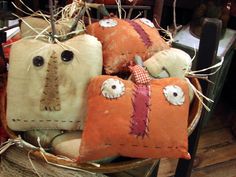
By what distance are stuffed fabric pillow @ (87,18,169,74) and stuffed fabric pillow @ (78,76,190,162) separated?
0.08 meters

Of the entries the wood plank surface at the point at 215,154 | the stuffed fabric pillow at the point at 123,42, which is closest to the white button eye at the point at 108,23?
the stuffed fabric pillow at the point at 123,42

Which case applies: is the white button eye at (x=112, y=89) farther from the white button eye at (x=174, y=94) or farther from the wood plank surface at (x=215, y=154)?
the wood plank surface at (x=215, y=154)

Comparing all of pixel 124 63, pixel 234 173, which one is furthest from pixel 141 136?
pixel 234 173

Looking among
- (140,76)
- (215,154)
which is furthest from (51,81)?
(215,154)

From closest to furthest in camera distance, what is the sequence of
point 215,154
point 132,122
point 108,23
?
1. point 132,122
2. point 108,23
3. point 215,154

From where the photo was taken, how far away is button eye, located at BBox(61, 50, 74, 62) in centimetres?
58

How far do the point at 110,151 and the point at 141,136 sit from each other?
6 cm

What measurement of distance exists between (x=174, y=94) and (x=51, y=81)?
22 cm

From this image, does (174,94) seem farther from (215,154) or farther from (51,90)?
(215,154)

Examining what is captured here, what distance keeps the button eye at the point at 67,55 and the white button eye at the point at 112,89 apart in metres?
0.08

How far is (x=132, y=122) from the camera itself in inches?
21.3

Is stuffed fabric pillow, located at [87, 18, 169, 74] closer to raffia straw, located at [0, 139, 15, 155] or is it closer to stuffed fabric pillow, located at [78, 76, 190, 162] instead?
stuffed fabric pillow, located at [78, 76, 190, 162]

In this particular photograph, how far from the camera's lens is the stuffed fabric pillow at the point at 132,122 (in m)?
0.54

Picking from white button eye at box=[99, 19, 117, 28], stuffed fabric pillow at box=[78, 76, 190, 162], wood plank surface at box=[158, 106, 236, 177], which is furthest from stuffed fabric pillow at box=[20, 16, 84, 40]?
wood plank surface at box=[158, 106, 236, 177]
